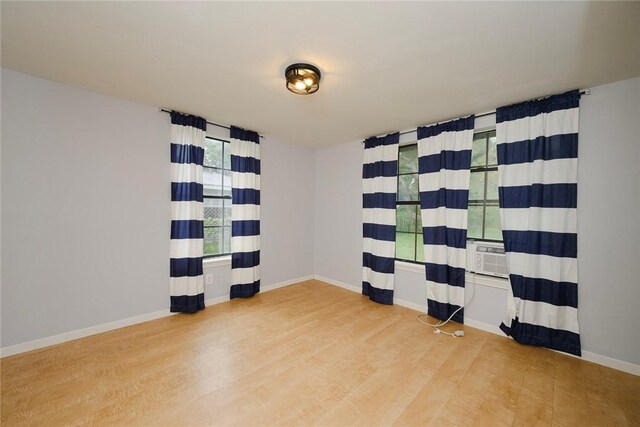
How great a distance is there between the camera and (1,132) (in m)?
2.10

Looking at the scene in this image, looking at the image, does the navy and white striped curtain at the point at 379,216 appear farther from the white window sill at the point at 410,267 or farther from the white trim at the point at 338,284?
the white trim at the point at 338,284

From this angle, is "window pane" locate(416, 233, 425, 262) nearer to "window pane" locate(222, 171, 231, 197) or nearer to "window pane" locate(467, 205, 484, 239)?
"window pane" locate(467, 205, 484, 239)

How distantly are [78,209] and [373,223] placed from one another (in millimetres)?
3491

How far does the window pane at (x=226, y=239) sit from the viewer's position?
11.9 feet

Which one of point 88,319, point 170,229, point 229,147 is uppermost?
point 229,147

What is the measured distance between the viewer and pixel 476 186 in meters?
2.96

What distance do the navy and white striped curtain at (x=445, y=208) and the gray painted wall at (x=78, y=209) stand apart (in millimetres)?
3261

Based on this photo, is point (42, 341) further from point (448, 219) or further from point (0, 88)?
point (448, 219)

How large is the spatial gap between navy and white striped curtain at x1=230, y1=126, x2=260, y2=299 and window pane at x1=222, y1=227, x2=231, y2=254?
0.15 metres

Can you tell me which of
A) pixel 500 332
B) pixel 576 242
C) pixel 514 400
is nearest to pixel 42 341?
pixel 514 400

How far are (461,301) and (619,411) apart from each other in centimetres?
133

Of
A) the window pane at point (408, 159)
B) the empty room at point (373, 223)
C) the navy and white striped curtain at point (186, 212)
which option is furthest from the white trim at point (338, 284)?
the navy and white striped curtain at point (186, 212)

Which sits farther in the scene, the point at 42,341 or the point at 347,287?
the point at 347,287

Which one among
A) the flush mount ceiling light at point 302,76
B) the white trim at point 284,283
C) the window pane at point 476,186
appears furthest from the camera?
the white trim at point 284,283
